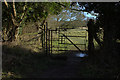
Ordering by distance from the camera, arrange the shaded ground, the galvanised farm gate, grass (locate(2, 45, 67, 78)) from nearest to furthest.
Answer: the shaded ground → grass (locate(2, 45, 67, 78)) → the galvanised farm gate

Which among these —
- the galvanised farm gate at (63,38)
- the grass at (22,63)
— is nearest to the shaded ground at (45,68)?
the grass at (22,63)

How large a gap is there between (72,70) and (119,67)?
1686mm

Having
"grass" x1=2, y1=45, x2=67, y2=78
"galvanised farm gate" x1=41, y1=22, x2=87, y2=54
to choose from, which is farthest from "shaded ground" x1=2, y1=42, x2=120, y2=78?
"galvanised farm gate" x1=41, y1=22, x2=87, y2=54

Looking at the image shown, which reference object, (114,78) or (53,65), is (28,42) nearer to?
(53,65)

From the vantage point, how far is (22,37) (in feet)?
28.8

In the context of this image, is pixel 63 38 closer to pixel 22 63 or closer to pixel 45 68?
pixel 45 68

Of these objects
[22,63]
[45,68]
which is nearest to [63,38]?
[45,68]

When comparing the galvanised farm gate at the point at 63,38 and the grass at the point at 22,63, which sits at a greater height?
the galvanised farm gate at the point at 63,38

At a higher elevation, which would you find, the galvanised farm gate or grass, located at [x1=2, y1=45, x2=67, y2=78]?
the galvanised farm gate

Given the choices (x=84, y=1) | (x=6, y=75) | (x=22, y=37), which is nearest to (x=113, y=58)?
(x=84, y=1)

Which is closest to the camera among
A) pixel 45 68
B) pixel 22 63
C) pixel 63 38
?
pixel 45 68

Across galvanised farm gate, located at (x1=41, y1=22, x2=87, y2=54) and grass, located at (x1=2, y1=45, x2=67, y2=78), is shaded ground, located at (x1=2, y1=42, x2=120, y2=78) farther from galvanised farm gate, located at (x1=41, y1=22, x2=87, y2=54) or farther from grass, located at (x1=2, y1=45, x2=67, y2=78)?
galvanised farm gate, located at (x1=41, y1=22, x2=87, y2=54)

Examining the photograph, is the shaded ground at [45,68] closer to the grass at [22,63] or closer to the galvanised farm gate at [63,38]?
the grass at [22,63]

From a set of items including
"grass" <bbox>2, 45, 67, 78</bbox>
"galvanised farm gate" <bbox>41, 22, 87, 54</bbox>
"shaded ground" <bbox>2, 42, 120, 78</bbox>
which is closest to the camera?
"shaded ground" <bbox>2, 42, 120, 78</bbox>
